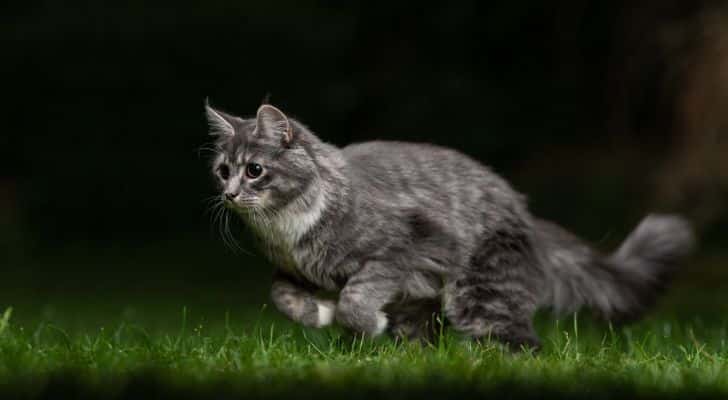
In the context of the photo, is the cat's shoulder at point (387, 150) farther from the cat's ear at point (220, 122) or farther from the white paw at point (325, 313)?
the white paw at point (325, 313)

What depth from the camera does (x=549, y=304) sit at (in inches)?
216

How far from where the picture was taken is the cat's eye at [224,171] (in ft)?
15.7

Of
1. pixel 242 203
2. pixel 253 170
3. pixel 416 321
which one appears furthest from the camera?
pixel 416 321

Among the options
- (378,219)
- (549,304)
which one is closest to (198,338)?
(378,219)

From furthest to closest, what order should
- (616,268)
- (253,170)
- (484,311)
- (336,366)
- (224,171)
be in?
1. (616,268)
2. (484,311)
3. (224,171)
4. (253,170)
5. (336,366)

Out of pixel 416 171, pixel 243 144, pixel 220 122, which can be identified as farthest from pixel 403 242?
pixel 220 122

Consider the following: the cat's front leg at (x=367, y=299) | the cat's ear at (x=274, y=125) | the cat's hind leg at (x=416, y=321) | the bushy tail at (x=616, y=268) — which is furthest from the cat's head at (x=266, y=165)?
the bushy tail at (x=616, y=268)

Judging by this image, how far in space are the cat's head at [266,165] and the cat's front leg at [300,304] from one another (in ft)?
1.31

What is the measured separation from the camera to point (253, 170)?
4.71 meters

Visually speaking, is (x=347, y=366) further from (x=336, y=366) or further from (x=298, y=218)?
(x=298, y=218)

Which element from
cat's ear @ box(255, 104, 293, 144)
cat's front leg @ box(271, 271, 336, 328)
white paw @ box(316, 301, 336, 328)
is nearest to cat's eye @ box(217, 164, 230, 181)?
cat's ear @ box(255, 104, 293, 144)

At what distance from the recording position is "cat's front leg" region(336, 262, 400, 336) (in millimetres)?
4625

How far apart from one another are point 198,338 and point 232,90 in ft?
18.6

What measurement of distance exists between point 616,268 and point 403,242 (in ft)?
4.54
